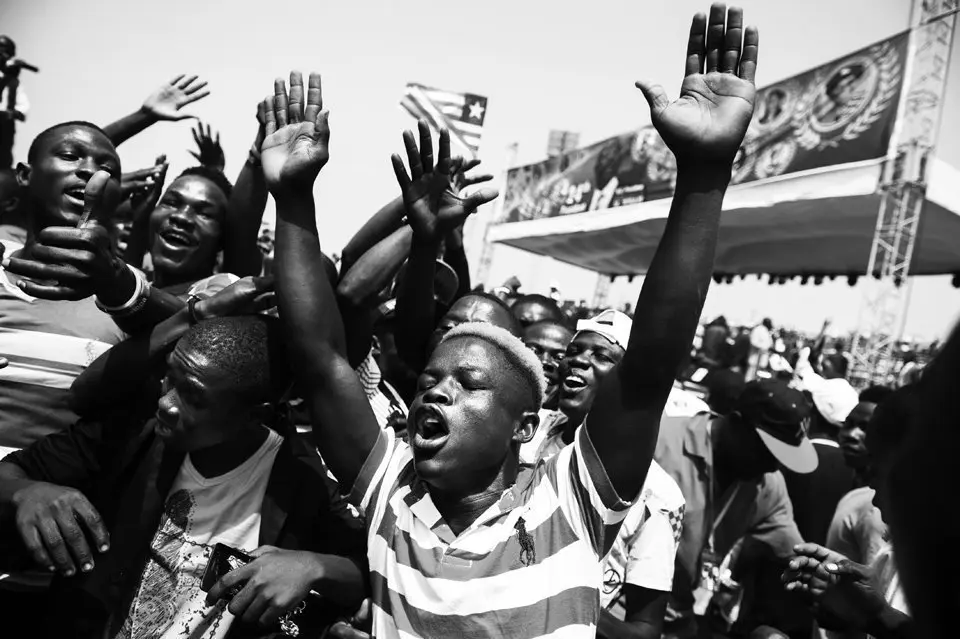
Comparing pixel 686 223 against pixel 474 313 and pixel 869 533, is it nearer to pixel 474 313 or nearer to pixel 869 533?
pixel 474 313

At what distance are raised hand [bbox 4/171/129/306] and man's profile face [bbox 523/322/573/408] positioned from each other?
6.52 ft

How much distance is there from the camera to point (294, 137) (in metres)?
1.91

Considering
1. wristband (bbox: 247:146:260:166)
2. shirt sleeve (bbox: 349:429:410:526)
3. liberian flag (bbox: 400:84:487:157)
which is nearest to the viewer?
shirt sleeve (bbox: 349:429:410:526)

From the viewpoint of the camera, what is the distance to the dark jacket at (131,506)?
186cm

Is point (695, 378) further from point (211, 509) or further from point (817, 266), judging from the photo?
point (817, 266)

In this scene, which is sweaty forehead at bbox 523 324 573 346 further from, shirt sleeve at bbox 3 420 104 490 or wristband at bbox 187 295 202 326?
shirt sleeve at bbox 3 420 104 490

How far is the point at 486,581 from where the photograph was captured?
1483 millimetres

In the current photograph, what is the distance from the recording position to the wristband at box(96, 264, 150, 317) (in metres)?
1.95

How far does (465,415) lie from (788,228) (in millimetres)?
13763

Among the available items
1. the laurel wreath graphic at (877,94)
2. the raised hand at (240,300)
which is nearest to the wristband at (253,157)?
the raised hand at (240,300)

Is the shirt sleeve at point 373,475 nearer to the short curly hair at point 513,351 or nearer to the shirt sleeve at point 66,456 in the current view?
the short curly hair at point 513,351

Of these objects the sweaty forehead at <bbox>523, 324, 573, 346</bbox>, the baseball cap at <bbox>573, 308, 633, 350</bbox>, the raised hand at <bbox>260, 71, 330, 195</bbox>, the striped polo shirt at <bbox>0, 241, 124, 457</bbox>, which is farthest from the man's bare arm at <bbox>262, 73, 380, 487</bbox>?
the sweaty forehead at <bbox>523, 324, 573, 346</bbox>

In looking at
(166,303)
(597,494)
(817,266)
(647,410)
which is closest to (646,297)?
(647,410)

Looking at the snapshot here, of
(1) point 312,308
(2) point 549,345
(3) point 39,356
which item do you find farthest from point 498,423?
(2) point 549,345
